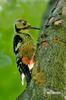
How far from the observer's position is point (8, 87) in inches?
159

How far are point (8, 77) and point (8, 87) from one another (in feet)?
0.75

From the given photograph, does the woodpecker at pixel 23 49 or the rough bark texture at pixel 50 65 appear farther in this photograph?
the woodpecker at pixel 23 49

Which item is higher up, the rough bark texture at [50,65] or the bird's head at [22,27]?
the bird's head at [22,27]

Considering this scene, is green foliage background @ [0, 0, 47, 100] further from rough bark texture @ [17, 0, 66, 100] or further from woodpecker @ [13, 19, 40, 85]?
rough bark texture @ [17, 0, 66, 100]

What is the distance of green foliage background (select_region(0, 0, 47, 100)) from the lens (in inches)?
160

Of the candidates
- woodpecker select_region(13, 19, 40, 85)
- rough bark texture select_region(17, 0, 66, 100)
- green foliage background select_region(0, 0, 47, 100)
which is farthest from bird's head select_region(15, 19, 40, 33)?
green foliage background select_region(0, 0, 47, 100)

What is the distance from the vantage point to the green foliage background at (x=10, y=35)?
4.05 metres

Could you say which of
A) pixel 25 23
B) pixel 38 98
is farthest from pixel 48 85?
pixel 25 23

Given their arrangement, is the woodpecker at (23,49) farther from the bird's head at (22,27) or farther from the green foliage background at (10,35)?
the green foliage background at (10,35)

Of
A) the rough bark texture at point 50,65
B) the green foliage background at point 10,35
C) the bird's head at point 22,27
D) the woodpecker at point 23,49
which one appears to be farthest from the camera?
the green foliage background at point 10,35

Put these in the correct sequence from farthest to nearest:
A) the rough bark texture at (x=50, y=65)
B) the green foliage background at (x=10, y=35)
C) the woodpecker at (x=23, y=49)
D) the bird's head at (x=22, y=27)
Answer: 1. the green foliage background at (x=10, y=35)
2. the bird's head at (x=22, y=27)
3. the woodpecker at (x=23, y=49)
4. the rough bark texture at (x=50, y=65)

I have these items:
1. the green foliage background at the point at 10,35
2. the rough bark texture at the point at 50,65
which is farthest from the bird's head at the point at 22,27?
the green foliage background at the point at 10,35

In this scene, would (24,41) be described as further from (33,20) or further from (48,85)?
(33,20)

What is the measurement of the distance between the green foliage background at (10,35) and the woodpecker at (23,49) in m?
1.13
